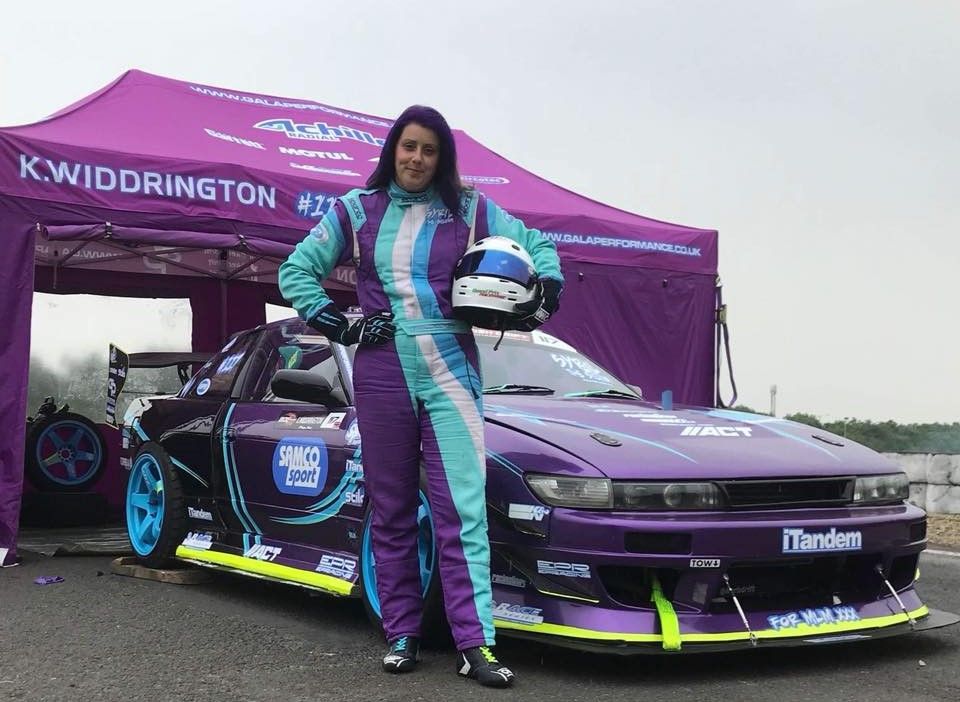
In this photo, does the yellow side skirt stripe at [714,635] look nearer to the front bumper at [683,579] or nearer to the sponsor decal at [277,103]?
the front bumper at [683,579]

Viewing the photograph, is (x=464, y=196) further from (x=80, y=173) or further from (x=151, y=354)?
(x=151, y=354)

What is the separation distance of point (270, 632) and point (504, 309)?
1.71 metres

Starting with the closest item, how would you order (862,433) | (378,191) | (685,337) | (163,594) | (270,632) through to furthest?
(378,191)
(270,632)
(163,594)
(685,337)
(862,433)

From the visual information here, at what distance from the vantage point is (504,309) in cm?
372

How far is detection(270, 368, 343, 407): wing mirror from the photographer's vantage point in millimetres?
4457

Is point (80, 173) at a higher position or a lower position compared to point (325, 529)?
higher

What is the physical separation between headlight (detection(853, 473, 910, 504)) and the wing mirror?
2.10 meters

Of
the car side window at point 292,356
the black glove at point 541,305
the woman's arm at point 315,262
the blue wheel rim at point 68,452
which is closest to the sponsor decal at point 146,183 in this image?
the car side window at point 292,356

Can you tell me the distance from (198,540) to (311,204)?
2.90 meters

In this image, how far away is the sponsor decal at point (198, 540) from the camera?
18.3ft

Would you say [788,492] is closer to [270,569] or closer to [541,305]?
[541,305]

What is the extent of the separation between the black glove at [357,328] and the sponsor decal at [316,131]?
17.4ft

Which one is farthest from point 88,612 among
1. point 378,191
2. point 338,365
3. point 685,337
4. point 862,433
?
point 862,433

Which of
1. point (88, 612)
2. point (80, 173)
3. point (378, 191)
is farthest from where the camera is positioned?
point (80, 173)
